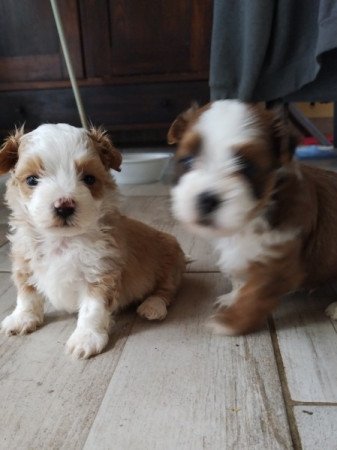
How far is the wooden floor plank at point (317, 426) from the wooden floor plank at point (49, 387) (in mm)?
416

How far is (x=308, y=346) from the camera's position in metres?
1.15

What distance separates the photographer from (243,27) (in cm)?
242

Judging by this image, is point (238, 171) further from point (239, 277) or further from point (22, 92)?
point (22, 92)

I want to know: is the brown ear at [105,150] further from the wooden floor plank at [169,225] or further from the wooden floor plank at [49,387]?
the wooden floor plank at [49,387]

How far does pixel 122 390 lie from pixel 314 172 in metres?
0.84

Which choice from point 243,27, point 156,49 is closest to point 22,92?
point 156,49

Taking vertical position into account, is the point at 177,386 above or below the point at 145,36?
below

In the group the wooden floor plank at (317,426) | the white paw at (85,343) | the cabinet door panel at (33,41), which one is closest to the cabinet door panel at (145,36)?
the cabinet door panel at (33,41)

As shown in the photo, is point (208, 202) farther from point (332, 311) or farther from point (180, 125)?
point (332, 311)

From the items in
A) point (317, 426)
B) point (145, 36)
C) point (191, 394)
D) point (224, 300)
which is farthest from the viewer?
point (145, 36)

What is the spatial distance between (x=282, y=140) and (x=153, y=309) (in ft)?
1.96

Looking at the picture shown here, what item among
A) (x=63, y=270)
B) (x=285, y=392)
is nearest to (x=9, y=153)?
(x=63, y=270)

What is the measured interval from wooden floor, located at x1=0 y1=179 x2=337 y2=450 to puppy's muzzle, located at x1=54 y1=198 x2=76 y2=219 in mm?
353

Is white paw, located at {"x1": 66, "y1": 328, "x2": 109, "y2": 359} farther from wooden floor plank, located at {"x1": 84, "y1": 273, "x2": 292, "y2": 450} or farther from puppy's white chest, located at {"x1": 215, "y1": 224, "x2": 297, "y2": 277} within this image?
puppy's white chest, located at {"x1": 215, "y1": 224, "x2": 297, "y2": 277}
